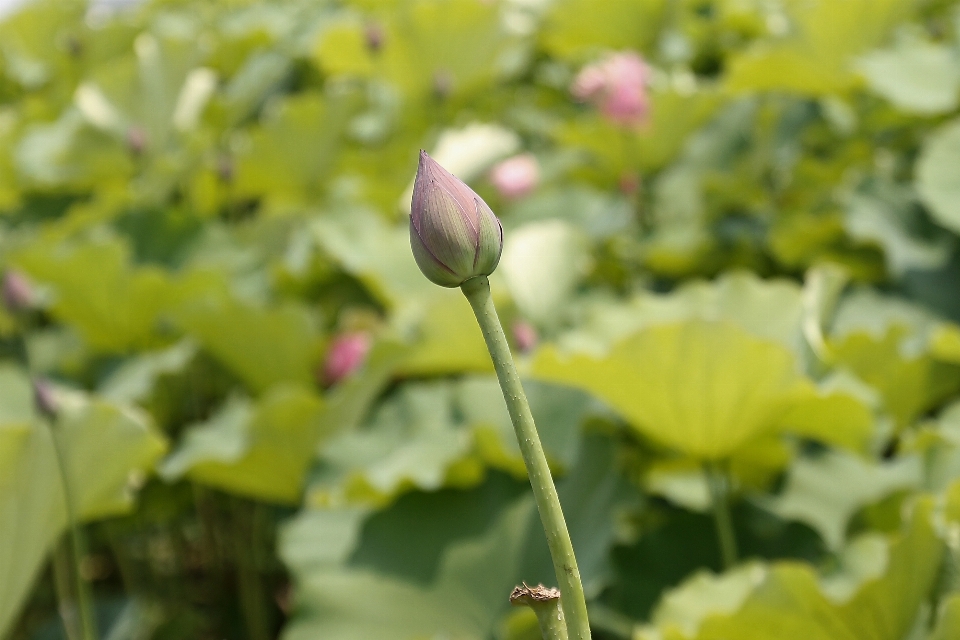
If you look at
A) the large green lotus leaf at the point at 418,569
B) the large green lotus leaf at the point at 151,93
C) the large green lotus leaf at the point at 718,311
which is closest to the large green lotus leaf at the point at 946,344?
the large green lotus leaf at the point at 718,311

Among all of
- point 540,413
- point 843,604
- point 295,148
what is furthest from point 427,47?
point 843,604

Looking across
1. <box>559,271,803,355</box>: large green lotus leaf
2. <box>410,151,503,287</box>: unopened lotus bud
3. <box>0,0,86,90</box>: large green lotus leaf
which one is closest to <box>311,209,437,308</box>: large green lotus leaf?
<box>559,271,803,355</box>: large green lotus leaf

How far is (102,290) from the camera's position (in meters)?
1.08

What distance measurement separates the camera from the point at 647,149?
1.29 metres

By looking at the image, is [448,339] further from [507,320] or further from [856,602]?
[856,602]

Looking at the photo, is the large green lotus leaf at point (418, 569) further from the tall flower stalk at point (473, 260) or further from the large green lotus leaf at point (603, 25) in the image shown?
the large green lotus leaf at point (603, 25)

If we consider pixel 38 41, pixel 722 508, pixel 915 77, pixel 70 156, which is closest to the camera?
pixel 722 508

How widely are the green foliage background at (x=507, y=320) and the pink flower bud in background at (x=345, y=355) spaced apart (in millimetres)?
21

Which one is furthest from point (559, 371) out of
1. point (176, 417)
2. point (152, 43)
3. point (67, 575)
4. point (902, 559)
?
point (152, 43)

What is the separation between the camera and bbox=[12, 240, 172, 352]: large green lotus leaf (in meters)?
1.06

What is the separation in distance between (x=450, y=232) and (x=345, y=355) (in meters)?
0.75

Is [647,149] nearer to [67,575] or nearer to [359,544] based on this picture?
[359,544]

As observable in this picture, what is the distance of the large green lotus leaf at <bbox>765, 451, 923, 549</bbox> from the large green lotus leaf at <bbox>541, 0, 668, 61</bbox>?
890 mm

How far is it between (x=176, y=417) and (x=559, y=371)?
0.66m
